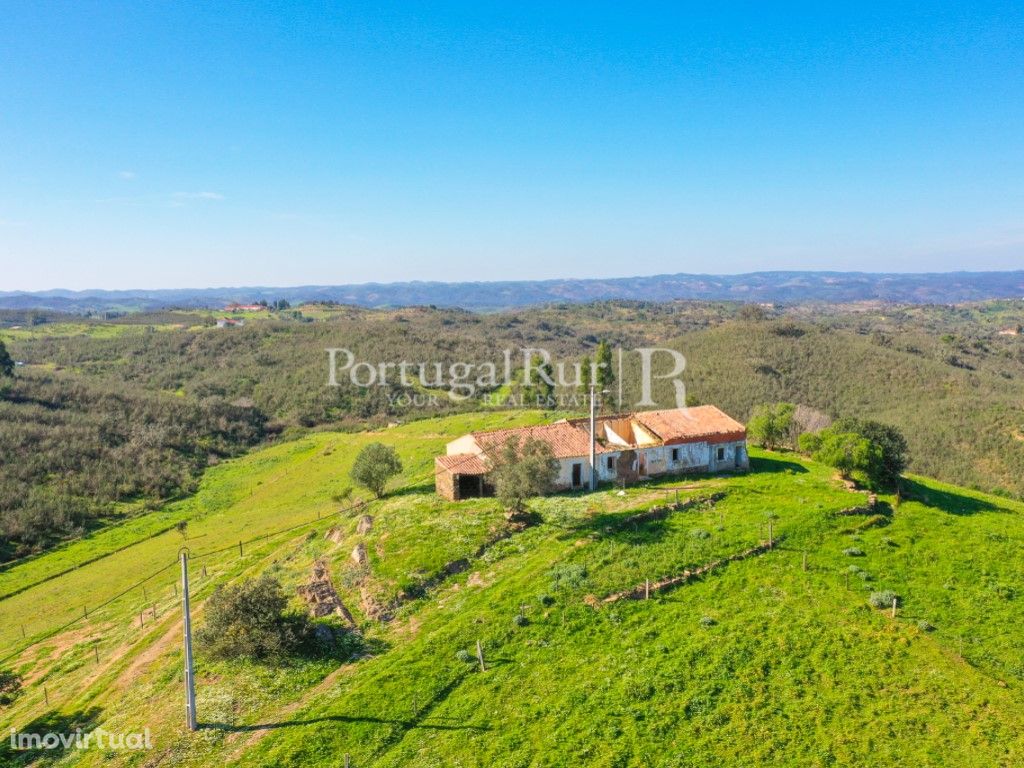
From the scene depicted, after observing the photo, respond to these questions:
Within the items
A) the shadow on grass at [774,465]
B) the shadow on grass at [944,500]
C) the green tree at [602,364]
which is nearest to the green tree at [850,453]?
the shadow on grass at [944,500]

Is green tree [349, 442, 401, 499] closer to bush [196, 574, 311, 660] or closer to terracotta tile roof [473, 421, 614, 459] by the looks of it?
terracotta tile roof [473, 421, 614, 459]

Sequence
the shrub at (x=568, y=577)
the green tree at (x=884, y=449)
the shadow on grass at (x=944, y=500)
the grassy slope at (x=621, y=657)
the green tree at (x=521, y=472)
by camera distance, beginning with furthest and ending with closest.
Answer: the green tree at (x=884, y=449) < the shadow on grass at (x=944, y=500) < the green tree at (x=521, y=472) < the shrub at (x=568, y=577) < the grassy slope at (x=621, y=657)

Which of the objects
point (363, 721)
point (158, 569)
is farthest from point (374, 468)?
point (363, 721)

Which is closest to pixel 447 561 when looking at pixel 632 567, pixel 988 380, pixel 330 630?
pixel 330 630

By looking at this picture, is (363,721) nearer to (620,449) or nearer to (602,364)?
(620,449)

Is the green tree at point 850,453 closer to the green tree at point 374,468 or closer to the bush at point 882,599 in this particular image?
the bush at point 882,599

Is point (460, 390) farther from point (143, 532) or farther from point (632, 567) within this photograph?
point (632, 567)
